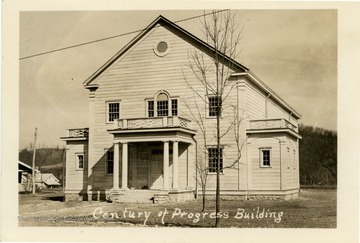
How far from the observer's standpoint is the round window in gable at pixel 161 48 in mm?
24031

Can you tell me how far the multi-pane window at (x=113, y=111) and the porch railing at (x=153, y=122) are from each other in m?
1.53

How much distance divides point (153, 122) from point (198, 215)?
6.62 meters

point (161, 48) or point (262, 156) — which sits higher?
point (161, 48)

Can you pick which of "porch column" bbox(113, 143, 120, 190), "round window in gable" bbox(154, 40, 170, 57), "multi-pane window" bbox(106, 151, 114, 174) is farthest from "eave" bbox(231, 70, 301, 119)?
"multi-pane window" bbox(106, 151, 114, 174)

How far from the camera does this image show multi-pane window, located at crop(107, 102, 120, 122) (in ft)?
83.7

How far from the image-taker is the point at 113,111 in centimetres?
2566

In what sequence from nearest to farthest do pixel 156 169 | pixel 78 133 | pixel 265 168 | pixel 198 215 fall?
pixel 198 215
pixel 265 168
pixel 156 169
pixel 78 133

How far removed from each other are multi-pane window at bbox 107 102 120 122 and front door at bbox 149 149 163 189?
2574 millimetres

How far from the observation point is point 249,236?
52.4ft

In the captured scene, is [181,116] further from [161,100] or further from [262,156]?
[262,156]

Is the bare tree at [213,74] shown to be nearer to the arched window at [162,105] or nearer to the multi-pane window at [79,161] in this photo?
the arched window at [162,105]

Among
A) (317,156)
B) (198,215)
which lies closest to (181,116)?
(317,156)

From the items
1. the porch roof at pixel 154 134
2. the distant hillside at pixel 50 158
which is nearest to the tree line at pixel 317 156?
the porch roof at pixel 154 134
